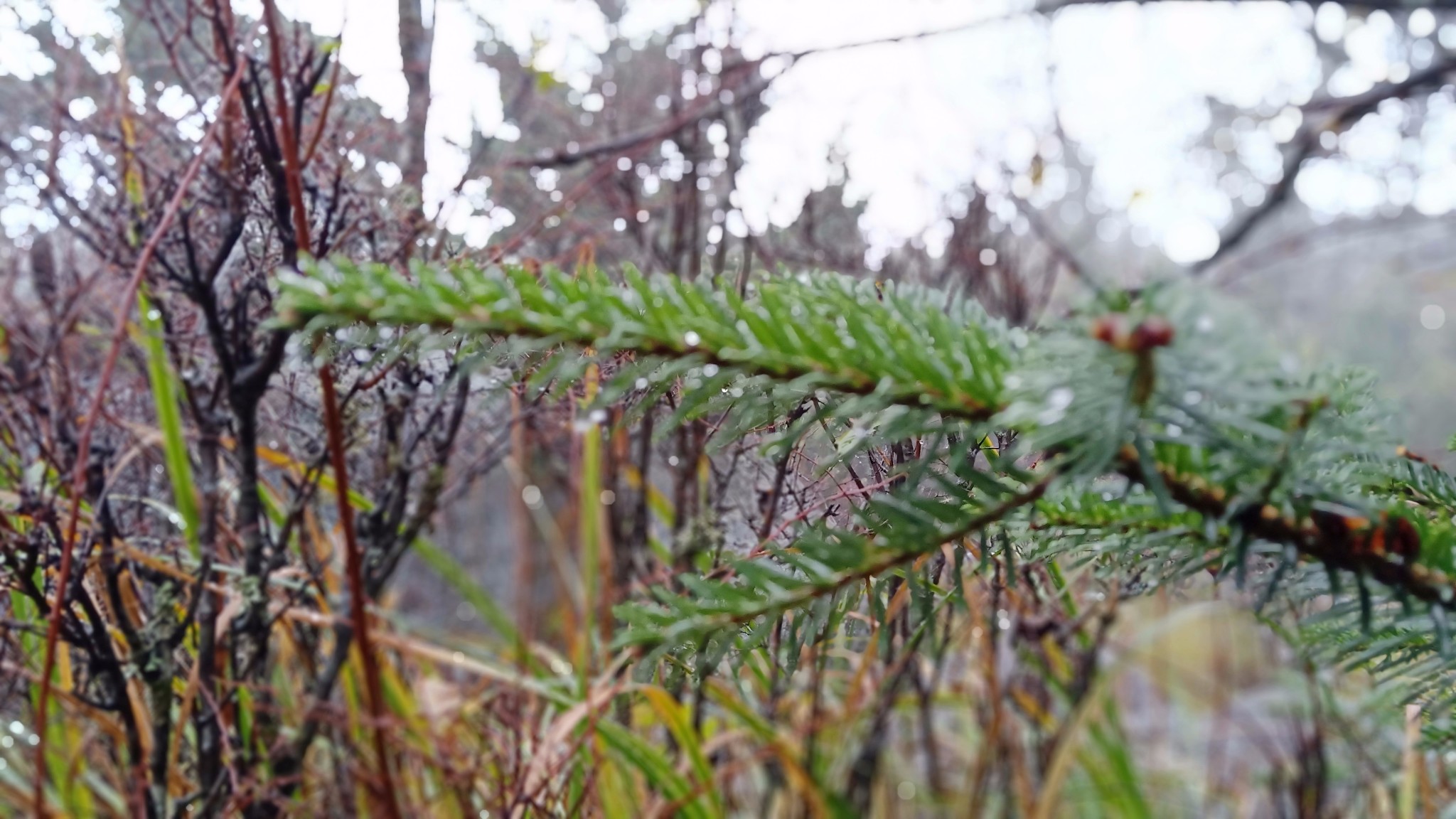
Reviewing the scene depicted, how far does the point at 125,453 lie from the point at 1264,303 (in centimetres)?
462

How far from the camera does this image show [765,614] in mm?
214

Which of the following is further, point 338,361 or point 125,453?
point 125,453

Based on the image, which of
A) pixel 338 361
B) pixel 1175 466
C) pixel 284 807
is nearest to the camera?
pixel 1175 466

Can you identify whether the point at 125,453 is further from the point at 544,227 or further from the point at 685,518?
the point at 685,518

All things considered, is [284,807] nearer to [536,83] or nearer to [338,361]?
[338,361]

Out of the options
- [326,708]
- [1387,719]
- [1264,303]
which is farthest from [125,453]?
[1264,303]

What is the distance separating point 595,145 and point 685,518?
14.1 inches

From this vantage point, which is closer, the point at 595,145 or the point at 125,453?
the point at 125,453

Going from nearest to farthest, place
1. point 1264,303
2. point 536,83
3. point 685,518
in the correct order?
point 685,518 → point 536,83 → point 1264,303

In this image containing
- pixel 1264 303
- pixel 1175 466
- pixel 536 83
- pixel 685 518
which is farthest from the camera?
pixel 1264 303

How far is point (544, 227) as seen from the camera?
2.42 ft

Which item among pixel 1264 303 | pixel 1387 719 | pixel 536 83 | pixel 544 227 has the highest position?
pixel 1264 303

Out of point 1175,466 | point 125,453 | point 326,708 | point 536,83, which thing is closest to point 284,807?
point 326,708

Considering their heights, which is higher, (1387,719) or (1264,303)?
(1264,303)
